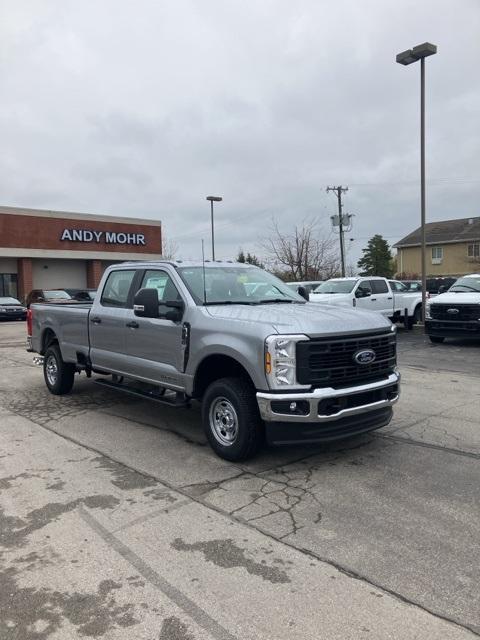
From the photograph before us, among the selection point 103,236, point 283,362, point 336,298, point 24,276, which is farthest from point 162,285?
point 103,236

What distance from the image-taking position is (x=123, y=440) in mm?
6055

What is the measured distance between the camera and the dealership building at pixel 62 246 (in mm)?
36031

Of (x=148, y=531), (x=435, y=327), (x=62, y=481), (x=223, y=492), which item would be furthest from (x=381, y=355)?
(x=435, y=327)

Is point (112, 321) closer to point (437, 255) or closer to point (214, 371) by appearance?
point (214, 371)

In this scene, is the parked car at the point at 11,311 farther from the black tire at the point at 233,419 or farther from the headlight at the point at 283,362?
the headlight at the point at 283,362

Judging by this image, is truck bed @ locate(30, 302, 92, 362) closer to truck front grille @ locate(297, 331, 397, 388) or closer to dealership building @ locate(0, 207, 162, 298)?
truck front grille @ locate(297, 331, 397, 388)

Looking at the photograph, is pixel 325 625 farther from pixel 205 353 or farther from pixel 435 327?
pixel 435 327

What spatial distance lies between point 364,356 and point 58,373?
524 centimetres

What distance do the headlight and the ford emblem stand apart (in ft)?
1.96

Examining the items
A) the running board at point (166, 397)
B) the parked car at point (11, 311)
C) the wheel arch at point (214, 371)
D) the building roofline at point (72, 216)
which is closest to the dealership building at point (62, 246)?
the building roofline at point (72, 216)


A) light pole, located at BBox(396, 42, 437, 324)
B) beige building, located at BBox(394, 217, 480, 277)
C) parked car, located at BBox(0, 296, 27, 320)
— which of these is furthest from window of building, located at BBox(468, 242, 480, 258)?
parked car, located at BBox(0, 296, 27, 320)

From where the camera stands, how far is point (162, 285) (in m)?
6.38

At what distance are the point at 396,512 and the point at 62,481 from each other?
2834 millimetres

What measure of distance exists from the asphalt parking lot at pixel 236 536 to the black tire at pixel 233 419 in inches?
6.6
